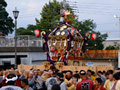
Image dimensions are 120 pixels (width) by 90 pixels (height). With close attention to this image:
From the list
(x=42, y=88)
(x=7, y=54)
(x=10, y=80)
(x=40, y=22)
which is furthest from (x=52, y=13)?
(x=10, y=80)

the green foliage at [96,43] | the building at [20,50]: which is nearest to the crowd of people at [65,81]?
the building at [20,50]

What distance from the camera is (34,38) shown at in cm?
3278

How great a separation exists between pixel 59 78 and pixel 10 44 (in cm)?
2136

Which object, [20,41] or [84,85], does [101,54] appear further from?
[84,85]

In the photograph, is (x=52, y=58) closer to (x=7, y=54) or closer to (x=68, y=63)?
(x=68, y=63)

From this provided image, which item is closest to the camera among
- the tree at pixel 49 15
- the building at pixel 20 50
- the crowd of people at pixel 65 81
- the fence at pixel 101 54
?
the crowd of people at pixel 65 81

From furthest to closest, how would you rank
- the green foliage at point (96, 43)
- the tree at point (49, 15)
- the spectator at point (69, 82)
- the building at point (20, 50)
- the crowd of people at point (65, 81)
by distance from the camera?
the green foliage at point (96, 43) → the tree at point (49, 15) → the building at point (20, 50) → the spectator at point (69, 82) → the crowd of people at point (65, 81)

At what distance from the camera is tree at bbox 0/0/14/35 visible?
4262 centimetres

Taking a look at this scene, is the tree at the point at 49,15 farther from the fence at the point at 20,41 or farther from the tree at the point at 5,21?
the fence at the point at 20,41

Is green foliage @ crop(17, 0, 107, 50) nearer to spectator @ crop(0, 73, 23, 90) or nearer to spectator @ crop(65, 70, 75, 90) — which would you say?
spectator @ crop(65, 70, 75, 90)

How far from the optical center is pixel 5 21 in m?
43.2

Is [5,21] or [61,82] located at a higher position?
[5,21]

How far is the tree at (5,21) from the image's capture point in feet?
140

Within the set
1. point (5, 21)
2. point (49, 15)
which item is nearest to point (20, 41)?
point (5, 21)
